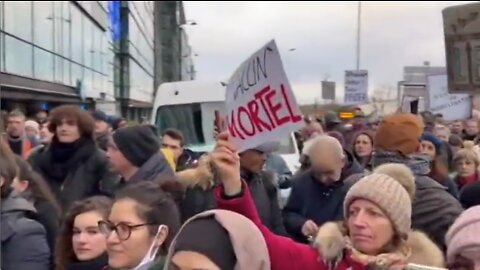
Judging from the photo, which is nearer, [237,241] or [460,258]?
[237,241]

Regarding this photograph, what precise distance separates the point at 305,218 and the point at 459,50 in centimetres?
288

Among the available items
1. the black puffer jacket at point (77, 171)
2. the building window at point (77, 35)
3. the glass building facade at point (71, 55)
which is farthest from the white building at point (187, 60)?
the black puffer jacket at point (77, 171)

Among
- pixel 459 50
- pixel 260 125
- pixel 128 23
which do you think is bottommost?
pixel 260 125

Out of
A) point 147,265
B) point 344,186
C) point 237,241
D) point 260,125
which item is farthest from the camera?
point 344,186

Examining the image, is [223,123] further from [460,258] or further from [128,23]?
[128,23]

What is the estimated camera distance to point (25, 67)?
24.7 metres

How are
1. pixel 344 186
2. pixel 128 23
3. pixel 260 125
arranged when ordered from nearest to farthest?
pixel 260 125 < pixel 344 186 < pixel 128 23

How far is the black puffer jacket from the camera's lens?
→ 676 centimetres

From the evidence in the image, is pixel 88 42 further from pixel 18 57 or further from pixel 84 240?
pixel 84 240

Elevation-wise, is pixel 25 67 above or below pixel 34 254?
above

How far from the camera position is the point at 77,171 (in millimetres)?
6828

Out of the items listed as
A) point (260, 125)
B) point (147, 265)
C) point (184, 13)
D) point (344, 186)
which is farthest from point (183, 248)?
point (184, 13)

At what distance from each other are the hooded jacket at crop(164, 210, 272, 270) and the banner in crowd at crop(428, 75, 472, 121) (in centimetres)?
1096

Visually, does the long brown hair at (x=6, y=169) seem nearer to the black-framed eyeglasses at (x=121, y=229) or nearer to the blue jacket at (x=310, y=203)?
→ the black-framed eyeglasses at (x=121, y=229)
